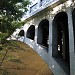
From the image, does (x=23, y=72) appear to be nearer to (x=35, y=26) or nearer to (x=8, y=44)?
(x=35, y=26)

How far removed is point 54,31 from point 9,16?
4.95 m

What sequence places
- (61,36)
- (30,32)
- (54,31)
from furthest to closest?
1. (30,32)
2. (61,36)
3. (54,31)

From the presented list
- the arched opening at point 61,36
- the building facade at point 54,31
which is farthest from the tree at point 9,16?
the arched opening at point 61,36

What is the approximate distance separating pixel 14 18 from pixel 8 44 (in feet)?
4.17

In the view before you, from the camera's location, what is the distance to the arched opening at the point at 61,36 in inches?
505

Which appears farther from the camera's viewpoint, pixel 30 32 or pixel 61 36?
pixel 30 32

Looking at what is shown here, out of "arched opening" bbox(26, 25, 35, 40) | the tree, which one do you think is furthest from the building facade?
the tree

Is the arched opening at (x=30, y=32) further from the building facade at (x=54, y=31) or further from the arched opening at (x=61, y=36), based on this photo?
the arched opening at (x=61, y=36)

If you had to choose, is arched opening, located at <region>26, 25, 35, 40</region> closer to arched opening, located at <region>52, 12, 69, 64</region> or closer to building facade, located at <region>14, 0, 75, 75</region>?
building facade, located at <region>14, 0, 75, 75</region>

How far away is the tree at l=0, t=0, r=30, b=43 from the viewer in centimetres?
812

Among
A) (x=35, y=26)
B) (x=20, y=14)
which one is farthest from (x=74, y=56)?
(x=35, y=26)

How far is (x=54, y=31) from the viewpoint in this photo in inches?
511

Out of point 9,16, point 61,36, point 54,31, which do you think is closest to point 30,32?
point 61,36

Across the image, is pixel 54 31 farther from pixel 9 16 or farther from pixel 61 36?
pixel 9 16
